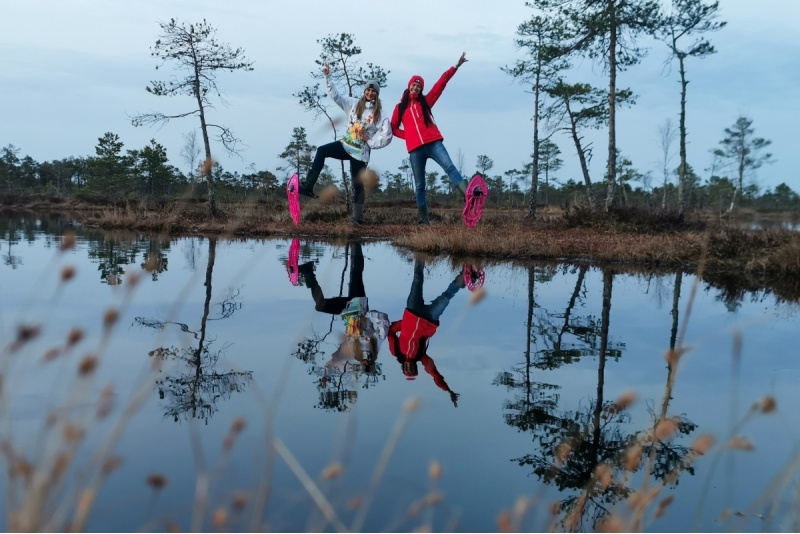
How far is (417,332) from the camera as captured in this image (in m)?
5.61

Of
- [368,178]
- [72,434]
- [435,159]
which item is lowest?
[72,434]

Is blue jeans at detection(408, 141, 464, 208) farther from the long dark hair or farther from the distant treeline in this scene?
the distant treeline

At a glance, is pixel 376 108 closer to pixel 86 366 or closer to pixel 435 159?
pixel 435 159

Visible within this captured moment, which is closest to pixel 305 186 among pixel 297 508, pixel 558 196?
pixel 297 508

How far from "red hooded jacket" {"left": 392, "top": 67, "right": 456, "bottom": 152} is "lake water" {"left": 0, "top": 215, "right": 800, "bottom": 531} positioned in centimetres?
669

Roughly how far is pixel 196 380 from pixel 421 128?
10.8 metres

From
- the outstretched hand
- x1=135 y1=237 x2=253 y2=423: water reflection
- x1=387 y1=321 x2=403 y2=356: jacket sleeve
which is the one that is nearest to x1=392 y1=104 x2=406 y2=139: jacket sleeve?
x1=387 y1=321 x2=403 y2=356: jacket sleeve

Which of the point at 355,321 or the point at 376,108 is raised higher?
the point at 376,108

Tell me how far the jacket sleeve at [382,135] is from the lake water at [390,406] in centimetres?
683

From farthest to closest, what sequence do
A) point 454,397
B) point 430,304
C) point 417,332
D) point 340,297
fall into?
point 340,297 → point 430,304 → point 417,332 → point 454,397

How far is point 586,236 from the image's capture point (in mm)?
15016

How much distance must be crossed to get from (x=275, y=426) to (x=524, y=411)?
1.41 m

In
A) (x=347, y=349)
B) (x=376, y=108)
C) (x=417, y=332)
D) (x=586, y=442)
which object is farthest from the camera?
(x=376, y=108)

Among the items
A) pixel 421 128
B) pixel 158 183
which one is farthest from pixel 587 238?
pixel 158 183
